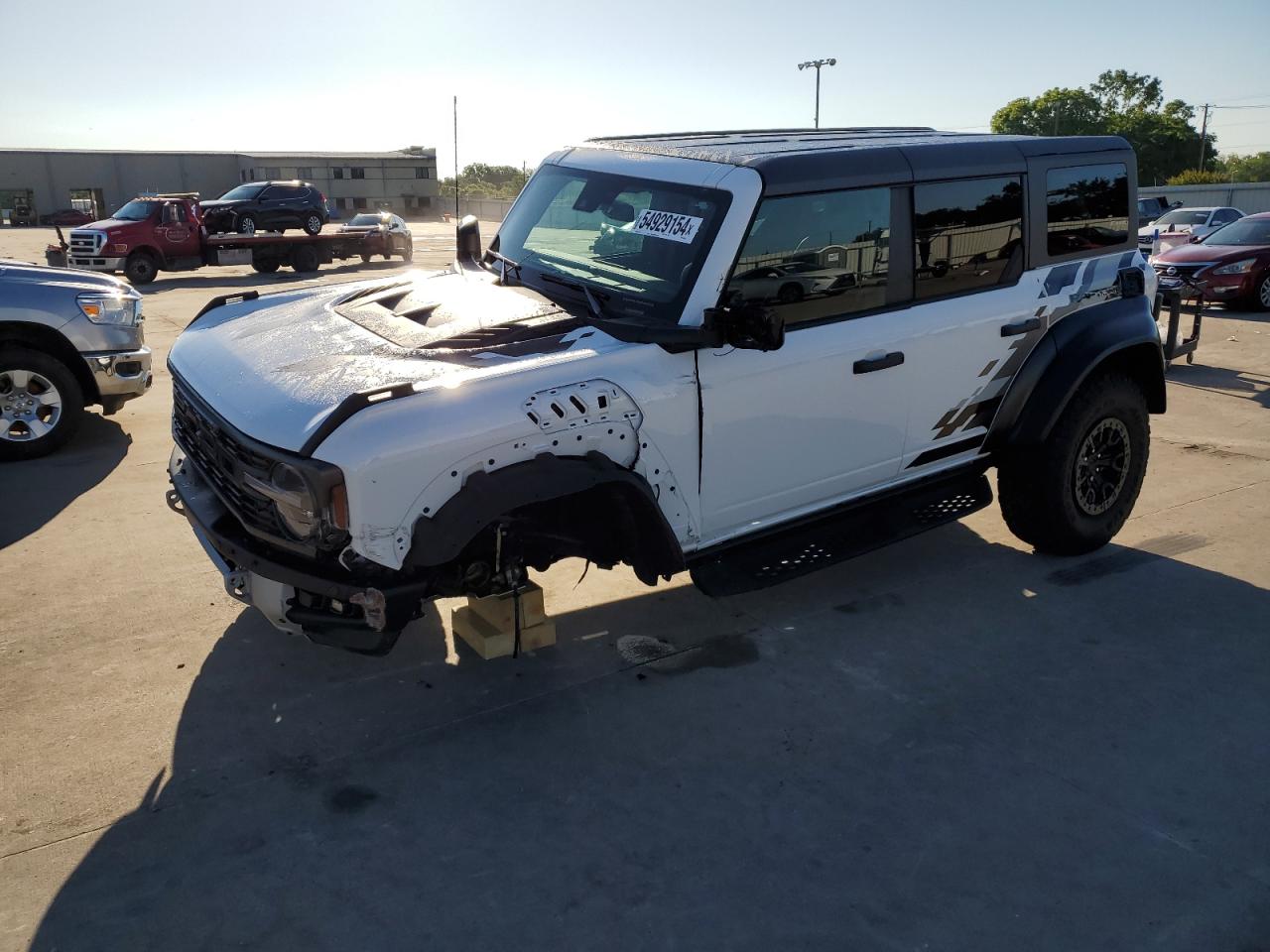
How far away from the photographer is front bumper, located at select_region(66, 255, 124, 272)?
2022cm

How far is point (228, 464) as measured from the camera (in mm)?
3639

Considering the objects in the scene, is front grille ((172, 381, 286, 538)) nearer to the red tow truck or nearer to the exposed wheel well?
the exposed wheel well

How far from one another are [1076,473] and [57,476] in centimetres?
621

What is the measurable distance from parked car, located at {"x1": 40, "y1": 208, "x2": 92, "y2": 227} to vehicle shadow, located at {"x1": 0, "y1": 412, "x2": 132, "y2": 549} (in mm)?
49616

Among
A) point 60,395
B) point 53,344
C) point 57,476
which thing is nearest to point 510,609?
point 57,476

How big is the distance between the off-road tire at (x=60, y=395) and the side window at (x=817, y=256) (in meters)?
5.43

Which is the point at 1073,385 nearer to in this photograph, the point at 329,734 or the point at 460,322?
the point at 460,322

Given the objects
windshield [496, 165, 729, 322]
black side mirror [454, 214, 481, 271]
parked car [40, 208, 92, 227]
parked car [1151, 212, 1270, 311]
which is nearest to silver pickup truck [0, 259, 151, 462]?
black side mirror [454, 214, 481, 271]

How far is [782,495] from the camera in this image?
14.3ft

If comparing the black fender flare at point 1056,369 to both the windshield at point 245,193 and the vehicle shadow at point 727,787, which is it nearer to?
the vehicle shadow at point 727,787

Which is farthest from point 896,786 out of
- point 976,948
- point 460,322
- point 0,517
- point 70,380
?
point 70,380

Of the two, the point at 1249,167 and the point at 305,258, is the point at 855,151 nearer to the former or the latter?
the point at 305,258

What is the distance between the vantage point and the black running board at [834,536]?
4.20 m

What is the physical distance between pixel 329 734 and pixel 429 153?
230ft
